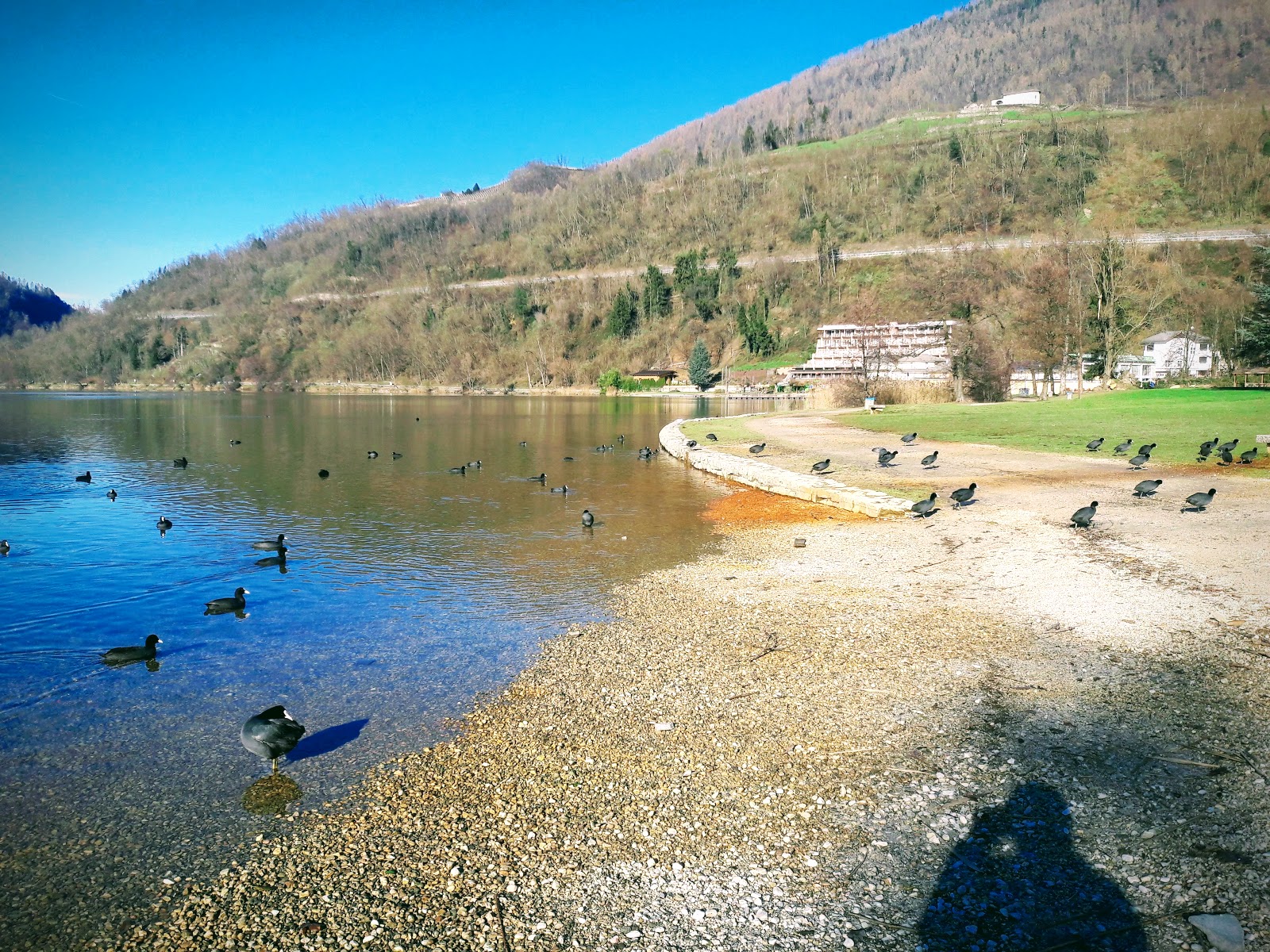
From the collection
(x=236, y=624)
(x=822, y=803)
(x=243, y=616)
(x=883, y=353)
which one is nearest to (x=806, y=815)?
(x=822, y=803)

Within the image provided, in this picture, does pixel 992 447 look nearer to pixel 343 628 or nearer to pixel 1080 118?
pixel 343 628

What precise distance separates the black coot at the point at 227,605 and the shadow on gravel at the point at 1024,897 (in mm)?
10892

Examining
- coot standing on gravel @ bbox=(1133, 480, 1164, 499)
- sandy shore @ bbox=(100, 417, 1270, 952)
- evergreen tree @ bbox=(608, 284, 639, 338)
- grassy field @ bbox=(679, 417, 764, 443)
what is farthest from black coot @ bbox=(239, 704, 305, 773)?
evergreen tree @ bbox=(608, 284, 639, 338)

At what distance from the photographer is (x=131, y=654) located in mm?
9562

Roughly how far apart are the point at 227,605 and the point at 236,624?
2.23 ft

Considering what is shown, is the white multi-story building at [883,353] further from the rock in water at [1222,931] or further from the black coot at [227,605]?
the rock in water at [1222,931]

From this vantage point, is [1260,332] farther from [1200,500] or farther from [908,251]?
[908,251]

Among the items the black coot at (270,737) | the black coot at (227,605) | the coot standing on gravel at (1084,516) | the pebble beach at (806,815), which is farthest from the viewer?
the coot standing on gravel at (1084,516)

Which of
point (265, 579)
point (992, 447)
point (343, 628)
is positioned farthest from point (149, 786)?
point (992, 447)

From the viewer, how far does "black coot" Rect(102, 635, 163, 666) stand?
949cm

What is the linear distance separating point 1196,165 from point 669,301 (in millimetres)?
99982

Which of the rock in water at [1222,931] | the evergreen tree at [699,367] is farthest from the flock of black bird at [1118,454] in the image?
the evergreen tree at [699,367]

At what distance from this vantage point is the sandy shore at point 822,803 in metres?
4.52

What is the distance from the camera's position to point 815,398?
67.3 metres
